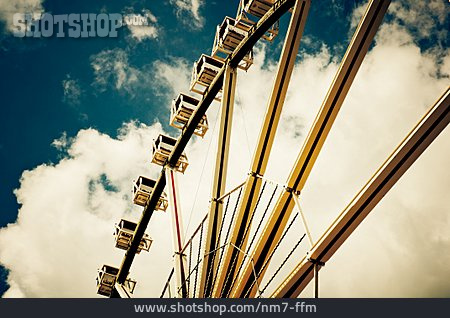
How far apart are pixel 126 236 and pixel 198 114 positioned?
26.2 ft

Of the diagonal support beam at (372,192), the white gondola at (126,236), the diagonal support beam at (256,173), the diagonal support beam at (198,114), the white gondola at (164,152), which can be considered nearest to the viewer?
the diagonal support beam at (372,192)

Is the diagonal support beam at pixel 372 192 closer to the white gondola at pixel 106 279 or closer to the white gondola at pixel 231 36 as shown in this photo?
A: the white gondola at pixel 231 36

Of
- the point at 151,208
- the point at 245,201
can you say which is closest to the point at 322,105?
the point at 245,201

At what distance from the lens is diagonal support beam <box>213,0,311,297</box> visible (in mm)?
12727

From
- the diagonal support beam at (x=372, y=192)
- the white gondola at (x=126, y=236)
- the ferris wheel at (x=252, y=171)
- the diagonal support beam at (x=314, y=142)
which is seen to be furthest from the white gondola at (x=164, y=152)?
the diagonal support beam at (x=372, y=192)

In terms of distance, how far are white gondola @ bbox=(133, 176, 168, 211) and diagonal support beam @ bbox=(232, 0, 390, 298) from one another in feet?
36.3

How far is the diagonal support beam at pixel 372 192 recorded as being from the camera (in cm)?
736

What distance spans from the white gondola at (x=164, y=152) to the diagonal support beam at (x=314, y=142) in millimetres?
9765

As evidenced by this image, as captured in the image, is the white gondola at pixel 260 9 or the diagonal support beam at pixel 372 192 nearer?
the diagonal support beam at pixel 372 192

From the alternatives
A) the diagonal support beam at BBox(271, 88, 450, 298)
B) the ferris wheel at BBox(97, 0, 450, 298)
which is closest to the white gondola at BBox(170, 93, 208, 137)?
the ferris wheel at BBox(97, 0, 450, 298)

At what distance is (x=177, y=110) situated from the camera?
19.8m

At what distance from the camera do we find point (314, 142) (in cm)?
1043
